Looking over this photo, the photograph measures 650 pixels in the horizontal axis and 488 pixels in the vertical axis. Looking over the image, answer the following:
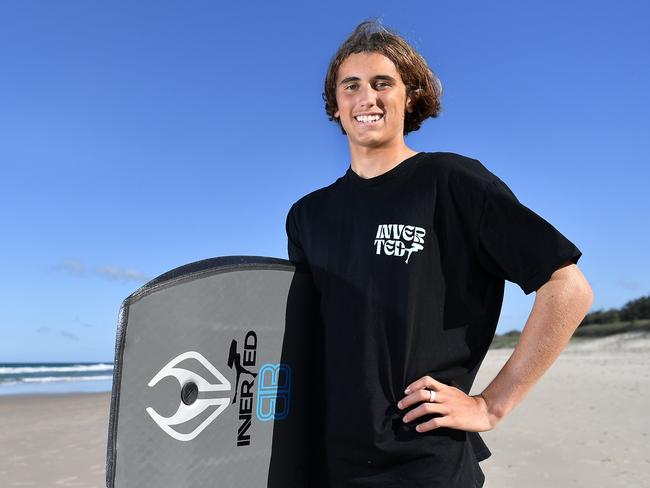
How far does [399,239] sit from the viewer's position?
4.73ft

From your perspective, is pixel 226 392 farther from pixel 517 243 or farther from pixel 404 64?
pixel 404 64

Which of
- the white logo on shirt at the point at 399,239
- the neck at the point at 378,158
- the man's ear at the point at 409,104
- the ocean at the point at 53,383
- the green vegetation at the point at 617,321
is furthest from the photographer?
the green vegetation at the point at 617,321

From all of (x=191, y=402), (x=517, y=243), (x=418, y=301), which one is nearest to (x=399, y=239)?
(x=418, y=301)

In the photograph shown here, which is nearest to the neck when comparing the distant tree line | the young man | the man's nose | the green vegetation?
the young man

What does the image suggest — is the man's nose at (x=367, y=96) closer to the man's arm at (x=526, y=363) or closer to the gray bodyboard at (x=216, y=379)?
the gray bodyboard at (x=216, y=379)

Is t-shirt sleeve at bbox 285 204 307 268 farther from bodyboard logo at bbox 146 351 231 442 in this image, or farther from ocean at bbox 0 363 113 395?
ocean at bbox 0 363 113 395

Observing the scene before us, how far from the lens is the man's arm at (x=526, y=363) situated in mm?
1326

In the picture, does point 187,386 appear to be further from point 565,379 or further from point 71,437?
point 565,379

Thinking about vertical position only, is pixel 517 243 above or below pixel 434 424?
above

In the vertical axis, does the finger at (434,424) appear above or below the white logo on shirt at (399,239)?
below

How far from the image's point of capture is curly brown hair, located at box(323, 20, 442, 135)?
1650 millimetres

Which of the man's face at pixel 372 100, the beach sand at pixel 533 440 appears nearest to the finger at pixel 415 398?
the man's face at pixel 372 100

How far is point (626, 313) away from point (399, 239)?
25200 millimetres

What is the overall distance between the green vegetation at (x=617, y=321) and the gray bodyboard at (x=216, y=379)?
65.8ft
